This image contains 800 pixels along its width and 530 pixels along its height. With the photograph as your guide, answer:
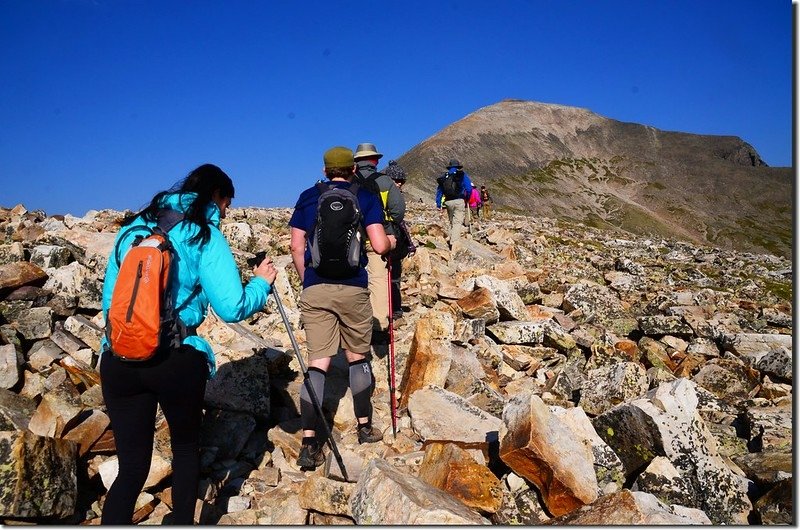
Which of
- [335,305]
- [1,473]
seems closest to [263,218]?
[335,305]

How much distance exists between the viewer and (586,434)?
510cm

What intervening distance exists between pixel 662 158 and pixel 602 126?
2539cm

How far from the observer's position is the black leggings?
3.54 metres

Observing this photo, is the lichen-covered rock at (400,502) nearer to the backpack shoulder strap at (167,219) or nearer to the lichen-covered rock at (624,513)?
the lichen-covered rock at (624,513)

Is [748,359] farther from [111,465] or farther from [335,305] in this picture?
[111,465]

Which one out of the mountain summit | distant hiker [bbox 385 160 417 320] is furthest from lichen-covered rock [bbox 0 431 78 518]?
the mountain summit

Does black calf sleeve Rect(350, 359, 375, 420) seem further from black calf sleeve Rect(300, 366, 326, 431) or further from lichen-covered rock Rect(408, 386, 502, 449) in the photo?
lichen-covered rock Rect(408, 386, 502, 449)

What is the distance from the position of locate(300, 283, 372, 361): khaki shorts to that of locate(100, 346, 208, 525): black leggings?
1850 millimetres

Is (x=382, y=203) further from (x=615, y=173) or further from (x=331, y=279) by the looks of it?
(x=615, y=173)

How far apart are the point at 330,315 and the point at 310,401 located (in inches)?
35.6

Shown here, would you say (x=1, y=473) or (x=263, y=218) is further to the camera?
(x=263, y=218)

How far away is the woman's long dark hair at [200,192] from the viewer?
376 centimetres

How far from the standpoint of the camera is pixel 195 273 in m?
3.82

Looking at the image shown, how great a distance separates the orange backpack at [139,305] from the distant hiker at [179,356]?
59 mm
